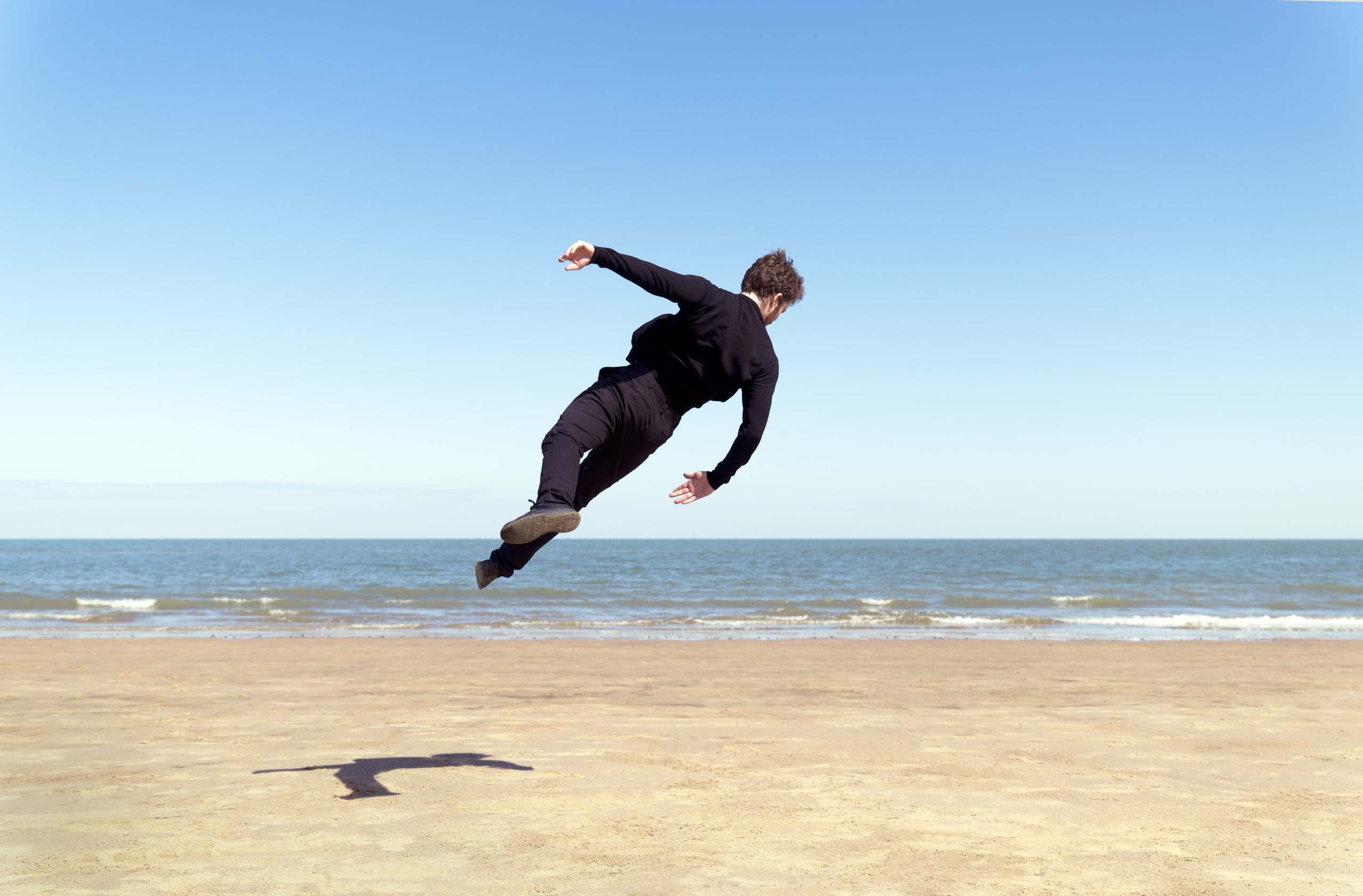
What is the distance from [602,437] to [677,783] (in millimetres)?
3047

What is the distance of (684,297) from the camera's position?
166 inches

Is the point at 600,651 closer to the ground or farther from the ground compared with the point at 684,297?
closer to the ground

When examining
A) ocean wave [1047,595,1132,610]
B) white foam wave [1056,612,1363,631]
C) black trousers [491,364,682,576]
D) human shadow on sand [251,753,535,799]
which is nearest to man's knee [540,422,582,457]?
black trousers [491,364,682,576]

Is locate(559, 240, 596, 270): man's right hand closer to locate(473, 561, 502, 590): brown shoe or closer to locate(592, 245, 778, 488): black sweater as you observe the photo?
locate(592, 245, 778, 488): black sweater

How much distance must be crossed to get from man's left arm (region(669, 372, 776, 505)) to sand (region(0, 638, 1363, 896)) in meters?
1.88

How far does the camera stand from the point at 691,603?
91.3ft

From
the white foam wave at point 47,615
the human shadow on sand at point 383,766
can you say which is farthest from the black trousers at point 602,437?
the white foam wave at point 47,615

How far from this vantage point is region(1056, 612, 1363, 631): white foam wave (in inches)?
845

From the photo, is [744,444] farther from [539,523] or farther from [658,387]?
[539,523]

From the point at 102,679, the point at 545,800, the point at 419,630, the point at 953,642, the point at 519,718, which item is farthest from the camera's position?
the point at 419,630

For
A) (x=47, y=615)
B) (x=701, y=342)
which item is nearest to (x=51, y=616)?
(x=47, y=615)

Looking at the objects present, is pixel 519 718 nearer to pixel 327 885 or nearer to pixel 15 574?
pixel 327 885

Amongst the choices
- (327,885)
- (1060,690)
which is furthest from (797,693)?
(327,885)

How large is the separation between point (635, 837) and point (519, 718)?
12.9 feet
